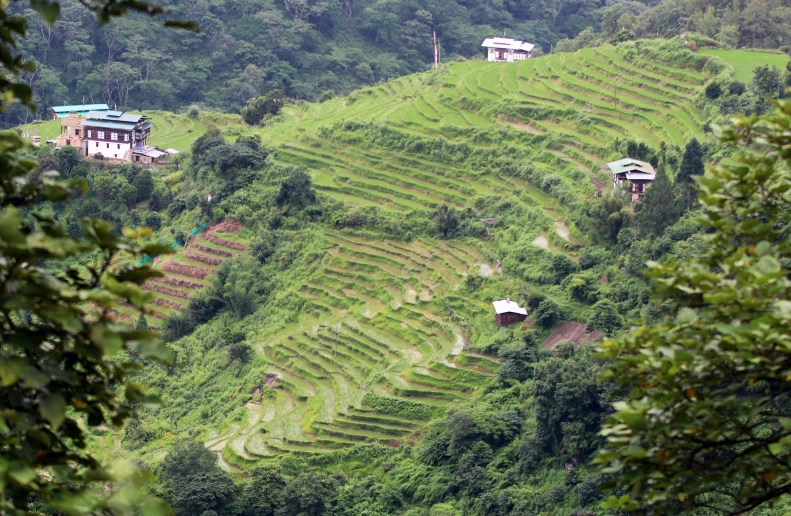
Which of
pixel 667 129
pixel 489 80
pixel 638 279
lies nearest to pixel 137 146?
pixel 489 80

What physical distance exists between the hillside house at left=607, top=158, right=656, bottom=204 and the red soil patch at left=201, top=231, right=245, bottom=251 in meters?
8.72

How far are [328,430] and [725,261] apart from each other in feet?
51.3

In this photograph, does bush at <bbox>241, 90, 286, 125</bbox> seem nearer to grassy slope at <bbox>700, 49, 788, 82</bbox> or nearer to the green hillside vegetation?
the green hillside vegetation

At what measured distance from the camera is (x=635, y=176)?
22891mm

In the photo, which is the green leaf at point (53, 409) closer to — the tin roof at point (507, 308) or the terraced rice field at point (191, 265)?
the tin roof at point (507, 308)

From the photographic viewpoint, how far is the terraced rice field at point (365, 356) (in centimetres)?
1977

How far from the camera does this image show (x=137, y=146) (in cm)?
3284

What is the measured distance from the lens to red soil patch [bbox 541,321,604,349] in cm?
1994

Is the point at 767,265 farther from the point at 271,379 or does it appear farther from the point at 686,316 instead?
the point at 271,379

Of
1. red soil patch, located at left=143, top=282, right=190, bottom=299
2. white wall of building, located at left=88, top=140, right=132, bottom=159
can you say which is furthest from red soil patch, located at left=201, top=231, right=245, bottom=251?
white wall of building, located at left=88, top=140, right=132, bottom=159

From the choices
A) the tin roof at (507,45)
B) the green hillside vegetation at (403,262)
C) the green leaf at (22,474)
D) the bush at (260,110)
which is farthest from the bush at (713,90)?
the green leaf at (22,474)

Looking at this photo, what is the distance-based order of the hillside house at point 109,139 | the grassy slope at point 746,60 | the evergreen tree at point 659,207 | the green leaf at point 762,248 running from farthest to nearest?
the hillside house at point 109,139, the grassy slope at point 746,60, the evergreen tree at point 659,207, the green leaf at point 762,248

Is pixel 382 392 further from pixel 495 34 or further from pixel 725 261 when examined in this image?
pixel 495 34

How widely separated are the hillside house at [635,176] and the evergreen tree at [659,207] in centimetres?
187
